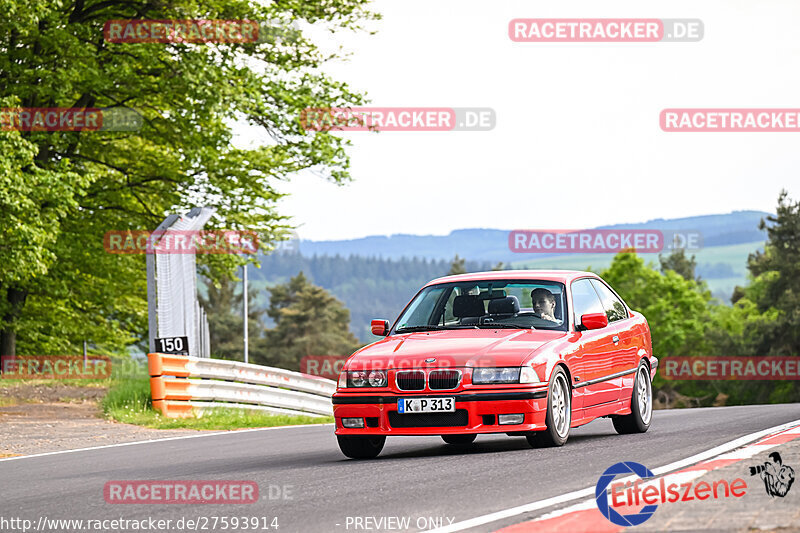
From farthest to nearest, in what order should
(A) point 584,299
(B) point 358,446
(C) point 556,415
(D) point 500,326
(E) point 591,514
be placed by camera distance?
1. (A) point 584,299
2. (D) point 500,326
3. (B) point 358,446
4. (C) point 556,415
5. (E) point 591,514

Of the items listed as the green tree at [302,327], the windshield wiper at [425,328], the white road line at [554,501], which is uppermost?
the windshield wiper at [425,328]

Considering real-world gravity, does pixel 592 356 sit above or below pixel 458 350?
below

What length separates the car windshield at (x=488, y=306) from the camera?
10.5 meters

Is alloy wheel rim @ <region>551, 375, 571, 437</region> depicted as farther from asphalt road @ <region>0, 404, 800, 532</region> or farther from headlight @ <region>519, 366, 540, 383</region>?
headlight @ <region>519, 366, 540, 383</region>

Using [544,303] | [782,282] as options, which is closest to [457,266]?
[782,282]

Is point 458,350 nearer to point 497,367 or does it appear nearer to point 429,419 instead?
point 497,367

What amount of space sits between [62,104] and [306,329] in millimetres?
90636

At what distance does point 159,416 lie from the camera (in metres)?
17.5

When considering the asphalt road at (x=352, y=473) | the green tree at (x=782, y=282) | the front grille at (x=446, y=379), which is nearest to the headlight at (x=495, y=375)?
the front grille at (x=446, y=379)

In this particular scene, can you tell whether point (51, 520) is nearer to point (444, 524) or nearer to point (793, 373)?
point (444, 524)

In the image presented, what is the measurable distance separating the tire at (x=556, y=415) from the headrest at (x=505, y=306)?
96cm

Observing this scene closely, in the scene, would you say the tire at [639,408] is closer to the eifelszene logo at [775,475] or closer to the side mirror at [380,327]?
the side mirror at [380,327]

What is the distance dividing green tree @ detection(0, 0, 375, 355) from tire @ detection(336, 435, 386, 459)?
13.8 meters

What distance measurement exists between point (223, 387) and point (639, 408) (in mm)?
9404
